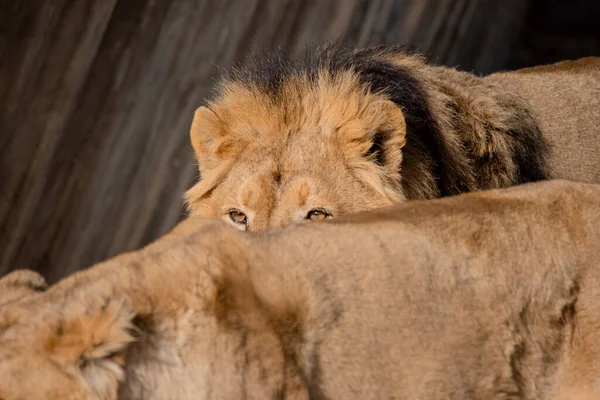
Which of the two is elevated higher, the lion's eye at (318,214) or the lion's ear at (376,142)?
the lion's ear at (376,142)

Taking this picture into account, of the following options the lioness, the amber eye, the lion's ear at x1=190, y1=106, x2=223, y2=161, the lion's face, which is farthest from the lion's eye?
the lioness

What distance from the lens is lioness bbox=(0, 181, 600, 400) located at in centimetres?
153

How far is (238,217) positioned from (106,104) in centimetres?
192

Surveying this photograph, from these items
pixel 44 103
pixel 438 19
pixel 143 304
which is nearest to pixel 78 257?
pixel 44 103

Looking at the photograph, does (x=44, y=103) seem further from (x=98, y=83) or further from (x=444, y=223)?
(x=444, y=223)

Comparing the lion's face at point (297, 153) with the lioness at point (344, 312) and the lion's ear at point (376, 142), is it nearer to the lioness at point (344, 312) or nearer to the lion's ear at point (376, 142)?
the lion's ear at point (376, 142)

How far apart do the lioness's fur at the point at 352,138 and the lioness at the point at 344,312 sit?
3.39 feet

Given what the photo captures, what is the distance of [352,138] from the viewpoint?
325cm

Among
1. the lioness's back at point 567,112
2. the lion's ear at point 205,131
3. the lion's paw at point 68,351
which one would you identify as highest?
the lioness's back at point 567,112

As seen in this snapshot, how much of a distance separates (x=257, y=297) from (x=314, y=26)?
4076 mm

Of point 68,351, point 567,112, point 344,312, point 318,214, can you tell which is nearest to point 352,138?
point 318,214

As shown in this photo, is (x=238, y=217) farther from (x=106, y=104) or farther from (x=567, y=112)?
(x=106, y=104)

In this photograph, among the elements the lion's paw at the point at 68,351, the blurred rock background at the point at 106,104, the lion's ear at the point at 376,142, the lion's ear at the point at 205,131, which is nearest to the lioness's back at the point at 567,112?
the lion's ear at the point at 376,142

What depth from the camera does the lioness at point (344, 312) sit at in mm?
1525
